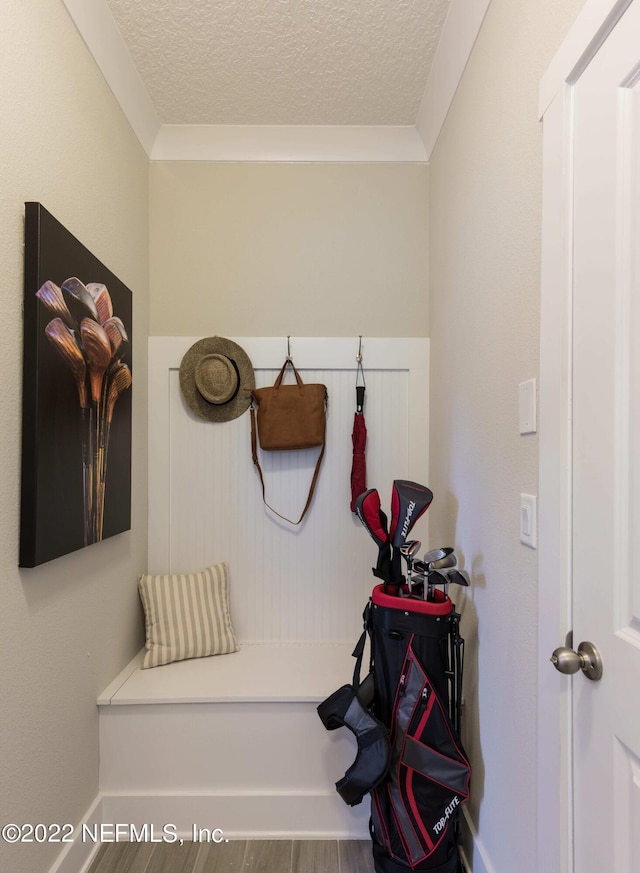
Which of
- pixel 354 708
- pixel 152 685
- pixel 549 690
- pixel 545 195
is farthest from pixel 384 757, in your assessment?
pixel 545 195

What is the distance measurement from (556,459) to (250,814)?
1599 millimetres

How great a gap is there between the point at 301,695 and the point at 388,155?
220 cm

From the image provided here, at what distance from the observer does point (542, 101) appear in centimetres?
106

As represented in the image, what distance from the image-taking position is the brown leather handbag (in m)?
2.17

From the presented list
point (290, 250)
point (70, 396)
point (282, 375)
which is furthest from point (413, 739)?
point (290, 250)

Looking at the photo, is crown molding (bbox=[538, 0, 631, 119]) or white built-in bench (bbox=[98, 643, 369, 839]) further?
white built-in bench (bbox=[98, 643, 369, 839])

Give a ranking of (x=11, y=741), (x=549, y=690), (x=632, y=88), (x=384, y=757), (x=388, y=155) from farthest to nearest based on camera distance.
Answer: (x=388, y=155) < (x=384, y=757) < (x=11, y=741) < (x=549, y=690) < (x=632, y=88)

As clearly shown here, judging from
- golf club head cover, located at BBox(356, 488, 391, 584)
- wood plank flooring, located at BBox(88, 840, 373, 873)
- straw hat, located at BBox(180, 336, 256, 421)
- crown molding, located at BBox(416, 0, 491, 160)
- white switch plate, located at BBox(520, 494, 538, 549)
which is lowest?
wood plank flooring, located at BBox(88, 840, 373, 873)

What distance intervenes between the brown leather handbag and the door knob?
4.52ft

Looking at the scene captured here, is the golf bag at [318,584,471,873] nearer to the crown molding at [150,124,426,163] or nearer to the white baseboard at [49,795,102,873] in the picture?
the white baseboard at [49,795,102,873]

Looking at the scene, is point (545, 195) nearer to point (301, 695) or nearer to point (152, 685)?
point (301, 695)

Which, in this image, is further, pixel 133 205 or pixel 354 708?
pixel 133 205

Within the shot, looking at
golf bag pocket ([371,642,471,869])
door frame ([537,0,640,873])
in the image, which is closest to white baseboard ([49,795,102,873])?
golf bag pocket ([371,642,471,869])

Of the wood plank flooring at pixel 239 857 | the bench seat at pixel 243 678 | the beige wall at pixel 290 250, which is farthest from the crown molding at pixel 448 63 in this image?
the wood plank flooring at pixel 239 857
